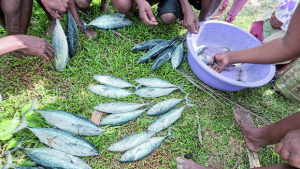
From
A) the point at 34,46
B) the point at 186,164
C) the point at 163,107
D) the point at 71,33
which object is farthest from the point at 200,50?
the point at 34,46

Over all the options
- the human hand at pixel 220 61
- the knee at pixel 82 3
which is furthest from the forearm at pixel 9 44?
the human hand at pixel 220 61

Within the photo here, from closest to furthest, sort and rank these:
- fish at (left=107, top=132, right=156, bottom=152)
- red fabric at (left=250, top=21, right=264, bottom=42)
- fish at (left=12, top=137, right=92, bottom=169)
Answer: fish at (left=12, top=137, right=92, bottom=169)
fish at (left=107, top=132, right=156, bottom=152)
red fabric at (left=250, top=21, right=264, bottom=42)

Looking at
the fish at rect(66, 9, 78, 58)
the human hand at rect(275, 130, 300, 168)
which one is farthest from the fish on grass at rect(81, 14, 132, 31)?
the human hand at rect(275, 130, 300, 168)

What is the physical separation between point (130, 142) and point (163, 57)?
4.04 ft

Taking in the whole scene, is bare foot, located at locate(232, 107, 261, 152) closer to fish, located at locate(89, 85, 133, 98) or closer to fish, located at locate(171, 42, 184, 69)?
fish, located at locate(171, 42, 184, 69)

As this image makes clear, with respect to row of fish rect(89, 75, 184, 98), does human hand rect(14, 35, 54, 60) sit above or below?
above

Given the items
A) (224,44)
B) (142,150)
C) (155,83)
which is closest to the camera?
(142,150)

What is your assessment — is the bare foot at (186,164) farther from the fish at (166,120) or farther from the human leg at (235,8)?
the human leg at (235,8)

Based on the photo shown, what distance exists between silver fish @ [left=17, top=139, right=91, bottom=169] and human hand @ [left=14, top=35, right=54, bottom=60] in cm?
90

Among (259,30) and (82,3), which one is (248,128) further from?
(82,3)

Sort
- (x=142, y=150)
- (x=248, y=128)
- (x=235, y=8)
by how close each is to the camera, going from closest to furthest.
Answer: (x=142, y=150), (x=248, y=128), (x=235, y=8)

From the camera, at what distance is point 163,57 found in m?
2.60

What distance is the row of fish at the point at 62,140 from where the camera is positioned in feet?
5.74

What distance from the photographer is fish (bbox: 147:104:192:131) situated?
2.11 m
